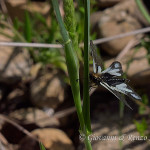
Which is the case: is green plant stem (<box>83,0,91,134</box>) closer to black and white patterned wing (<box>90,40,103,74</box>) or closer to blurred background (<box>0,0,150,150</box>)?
black and white patterned wing (<box>90,40,103,74</box>)

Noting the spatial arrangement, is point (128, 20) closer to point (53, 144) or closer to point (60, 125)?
point (60, 125)

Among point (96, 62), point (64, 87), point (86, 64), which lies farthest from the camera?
point (64, 87)

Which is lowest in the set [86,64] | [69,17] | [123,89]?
[123,89]

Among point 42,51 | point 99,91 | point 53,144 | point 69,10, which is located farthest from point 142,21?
point 69,10

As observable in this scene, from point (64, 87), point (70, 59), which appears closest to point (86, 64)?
point (70, 59)

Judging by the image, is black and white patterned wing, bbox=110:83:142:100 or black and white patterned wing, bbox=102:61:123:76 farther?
black and white patterned wing, bbox=102:61:123:76

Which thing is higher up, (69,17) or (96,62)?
(69,17)

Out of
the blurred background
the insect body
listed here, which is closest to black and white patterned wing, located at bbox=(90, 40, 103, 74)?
the insect body

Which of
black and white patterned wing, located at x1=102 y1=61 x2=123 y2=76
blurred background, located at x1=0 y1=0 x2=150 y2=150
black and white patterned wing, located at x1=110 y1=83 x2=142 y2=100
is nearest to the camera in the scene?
black and white patterned wing, located at x1=110 y1=83 x2=142 y2=100

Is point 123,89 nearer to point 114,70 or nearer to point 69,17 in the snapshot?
point 114,70
